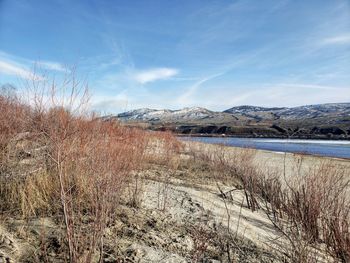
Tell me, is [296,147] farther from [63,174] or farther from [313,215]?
[63,174]

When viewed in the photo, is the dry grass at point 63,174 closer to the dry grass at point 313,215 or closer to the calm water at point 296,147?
the dry grass at point 313,215

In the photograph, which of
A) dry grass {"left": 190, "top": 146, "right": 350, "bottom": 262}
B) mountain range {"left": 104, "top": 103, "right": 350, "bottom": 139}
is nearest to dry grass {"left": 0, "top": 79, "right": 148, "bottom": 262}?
dry grass {"left": 190, "top": 146, "right": 350, "bottom": 262}

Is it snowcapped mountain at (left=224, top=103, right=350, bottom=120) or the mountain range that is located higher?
snowcapped mountain at (left=224, top=103, right=350, bottom=120)

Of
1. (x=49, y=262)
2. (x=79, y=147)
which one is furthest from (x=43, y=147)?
(x=49, y=262)

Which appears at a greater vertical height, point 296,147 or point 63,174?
point 63,174

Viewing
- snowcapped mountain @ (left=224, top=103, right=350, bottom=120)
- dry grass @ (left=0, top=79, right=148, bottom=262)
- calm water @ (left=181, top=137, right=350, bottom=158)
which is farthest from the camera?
snowcapped mountain @ (left=224, top=103, right=350, bottom=120)

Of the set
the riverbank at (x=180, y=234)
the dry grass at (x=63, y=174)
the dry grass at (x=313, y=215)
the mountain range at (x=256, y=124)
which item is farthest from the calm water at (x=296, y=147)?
the dry grass at (x=63, y=174)

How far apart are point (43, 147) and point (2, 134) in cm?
106

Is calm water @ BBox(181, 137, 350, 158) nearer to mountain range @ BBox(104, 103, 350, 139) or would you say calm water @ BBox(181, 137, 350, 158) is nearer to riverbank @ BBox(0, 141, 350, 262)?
mountain range @ BBox(104, 103, 350, 139)

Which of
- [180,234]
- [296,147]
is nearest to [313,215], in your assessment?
[180,234]

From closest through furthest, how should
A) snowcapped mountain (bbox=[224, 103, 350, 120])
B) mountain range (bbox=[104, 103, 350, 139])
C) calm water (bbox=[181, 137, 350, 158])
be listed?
calm water (bbox=[181, 137, 350, 158]), mountain range (bbox=[104, 103, 350, 139]), snowcapped mountain (bbox=[224, 103, 350, 120])

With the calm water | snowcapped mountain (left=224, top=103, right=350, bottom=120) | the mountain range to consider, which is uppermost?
snowcapped mountain (left=224, top=103, right=350, bottom=120)

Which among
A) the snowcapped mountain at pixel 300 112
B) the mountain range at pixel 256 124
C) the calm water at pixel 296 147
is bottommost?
the calm water at pixel 296 147

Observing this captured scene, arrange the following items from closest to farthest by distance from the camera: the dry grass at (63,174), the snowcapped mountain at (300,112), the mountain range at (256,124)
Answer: the dry grass at (63,174) → the mountain range at (256,124) → the snowcapped mountain at (300,112)
